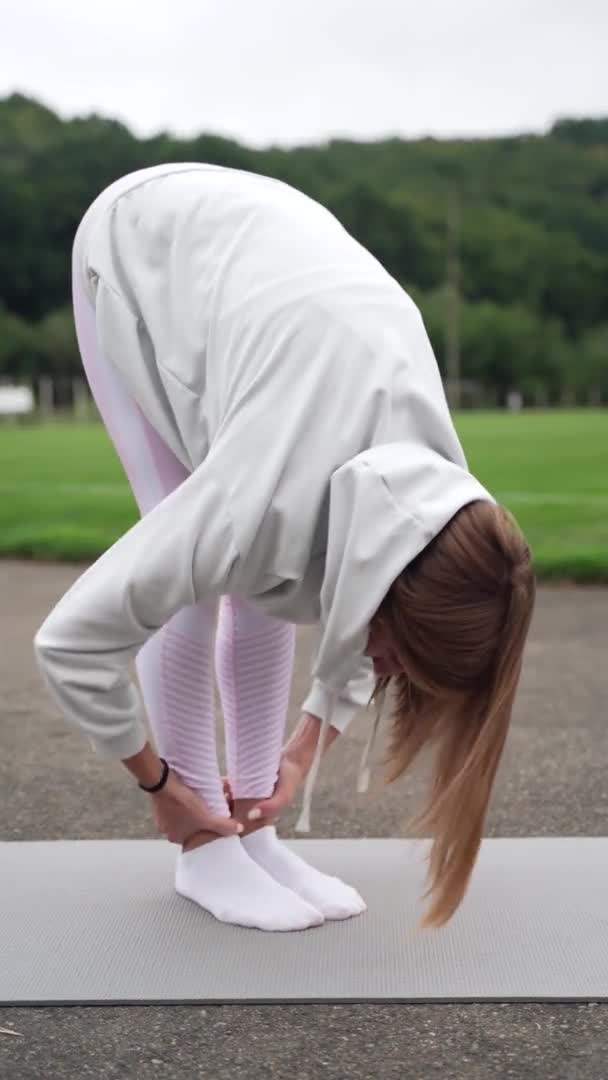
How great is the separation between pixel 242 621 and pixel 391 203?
59.0 metres

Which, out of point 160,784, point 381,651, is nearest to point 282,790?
point 160,784

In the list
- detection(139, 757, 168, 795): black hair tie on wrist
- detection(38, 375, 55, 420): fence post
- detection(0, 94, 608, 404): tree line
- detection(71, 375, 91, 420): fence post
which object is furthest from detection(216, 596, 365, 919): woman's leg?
detection(0, 94, 608, 404): tree line

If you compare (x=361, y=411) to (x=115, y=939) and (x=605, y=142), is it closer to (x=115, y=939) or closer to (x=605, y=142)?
(x=115, y=939)

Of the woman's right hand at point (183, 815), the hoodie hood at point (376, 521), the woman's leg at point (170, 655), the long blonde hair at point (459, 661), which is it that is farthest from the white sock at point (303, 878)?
the hoodie hood at point (376, 521)

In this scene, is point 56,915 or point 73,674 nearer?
point 73,674

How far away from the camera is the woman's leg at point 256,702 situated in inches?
96.0

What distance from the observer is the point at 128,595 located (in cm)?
189

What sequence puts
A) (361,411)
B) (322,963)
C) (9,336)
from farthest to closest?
1. (9,336)
2. (322,963)
3. (361,411)

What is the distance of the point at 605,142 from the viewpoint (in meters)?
77.4

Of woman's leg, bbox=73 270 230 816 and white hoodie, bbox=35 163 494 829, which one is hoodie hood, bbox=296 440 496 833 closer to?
white hoodie, bbox=35 163 494 829

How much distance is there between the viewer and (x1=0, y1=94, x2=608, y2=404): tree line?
50906 millimetres

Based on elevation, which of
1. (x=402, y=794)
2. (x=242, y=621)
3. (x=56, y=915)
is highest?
(x=242, y=621)

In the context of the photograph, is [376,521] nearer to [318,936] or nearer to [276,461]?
[276,461]

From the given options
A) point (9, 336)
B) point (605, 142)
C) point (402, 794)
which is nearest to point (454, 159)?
point (605, 142)
